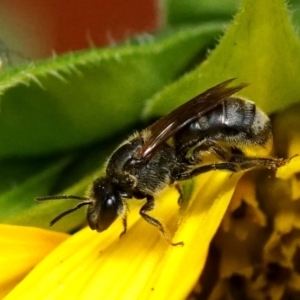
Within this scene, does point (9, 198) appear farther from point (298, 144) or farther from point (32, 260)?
point (298, 144)

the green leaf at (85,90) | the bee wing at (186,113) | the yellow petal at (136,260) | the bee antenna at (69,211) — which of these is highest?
the green leaf at (85,90)

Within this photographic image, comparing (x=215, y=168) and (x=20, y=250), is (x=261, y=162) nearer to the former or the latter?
(x=215, y=168)

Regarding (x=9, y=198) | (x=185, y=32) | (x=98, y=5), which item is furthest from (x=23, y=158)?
(x=98, y=5)

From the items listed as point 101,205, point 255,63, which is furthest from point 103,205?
point 255,63

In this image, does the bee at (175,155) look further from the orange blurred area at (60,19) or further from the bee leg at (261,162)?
the orange blurred area at (60,19)

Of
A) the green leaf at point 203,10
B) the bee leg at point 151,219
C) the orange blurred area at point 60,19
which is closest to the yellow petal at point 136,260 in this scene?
the bee leg at point 151,219

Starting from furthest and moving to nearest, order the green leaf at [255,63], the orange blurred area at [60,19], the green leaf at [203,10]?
the orange blurred area at [60,19] < the green leaf at [203,10] < the green leaf at [255,63]

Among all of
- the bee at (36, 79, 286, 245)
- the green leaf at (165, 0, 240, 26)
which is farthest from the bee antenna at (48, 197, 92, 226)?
the green leaf at (165, 0, 240, 26)
